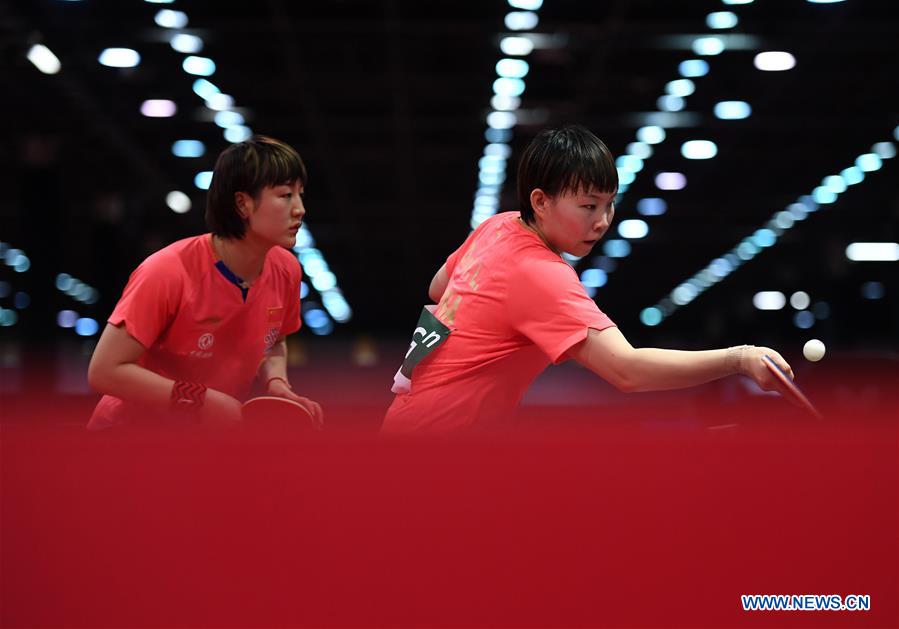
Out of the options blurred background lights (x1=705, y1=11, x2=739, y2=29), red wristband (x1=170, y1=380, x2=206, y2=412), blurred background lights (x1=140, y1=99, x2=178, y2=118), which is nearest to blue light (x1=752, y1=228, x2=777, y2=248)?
blurred background lights (x1=705, y1=11, x2=739, y2=29)

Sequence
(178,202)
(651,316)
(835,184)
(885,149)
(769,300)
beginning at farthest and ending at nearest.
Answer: (651,316) < (769,300) < (178,202) < (835,184) < (885,149)

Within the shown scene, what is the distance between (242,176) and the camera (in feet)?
11.3

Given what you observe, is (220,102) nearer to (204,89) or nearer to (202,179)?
(204,89)

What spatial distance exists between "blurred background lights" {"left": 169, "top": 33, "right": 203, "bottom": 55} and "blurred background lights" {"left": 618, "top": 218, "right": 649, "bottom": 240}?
11.6 meters

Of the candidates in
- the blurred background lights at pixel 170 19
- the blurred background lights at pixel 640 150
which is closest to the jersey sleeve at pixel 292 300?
the blurred background lights at pixel 170 19

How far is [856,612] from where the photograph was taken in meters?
1.64

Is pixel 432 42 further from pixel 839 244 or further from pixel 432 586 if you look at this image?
pixel 839 244

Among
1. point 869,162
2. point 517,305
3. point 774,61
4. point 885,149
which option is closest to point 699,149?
point 885,149

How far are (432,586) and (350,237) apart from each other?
22490 mm

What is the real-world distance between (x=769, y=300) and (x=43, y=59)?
24296 millimetres

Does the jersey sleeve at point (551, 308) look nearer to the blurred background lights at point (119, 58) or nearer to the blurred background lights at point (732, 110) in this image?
the blurred background lights at point (119, 58)

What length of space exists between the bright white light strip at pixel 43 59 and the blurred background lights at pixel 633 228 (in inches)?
485

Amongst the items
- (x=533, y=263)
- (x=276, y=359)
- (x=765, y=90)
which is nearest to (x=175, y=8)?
(x=765, y=90)

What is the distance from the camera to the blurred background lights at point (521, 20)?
1198 centimetres
